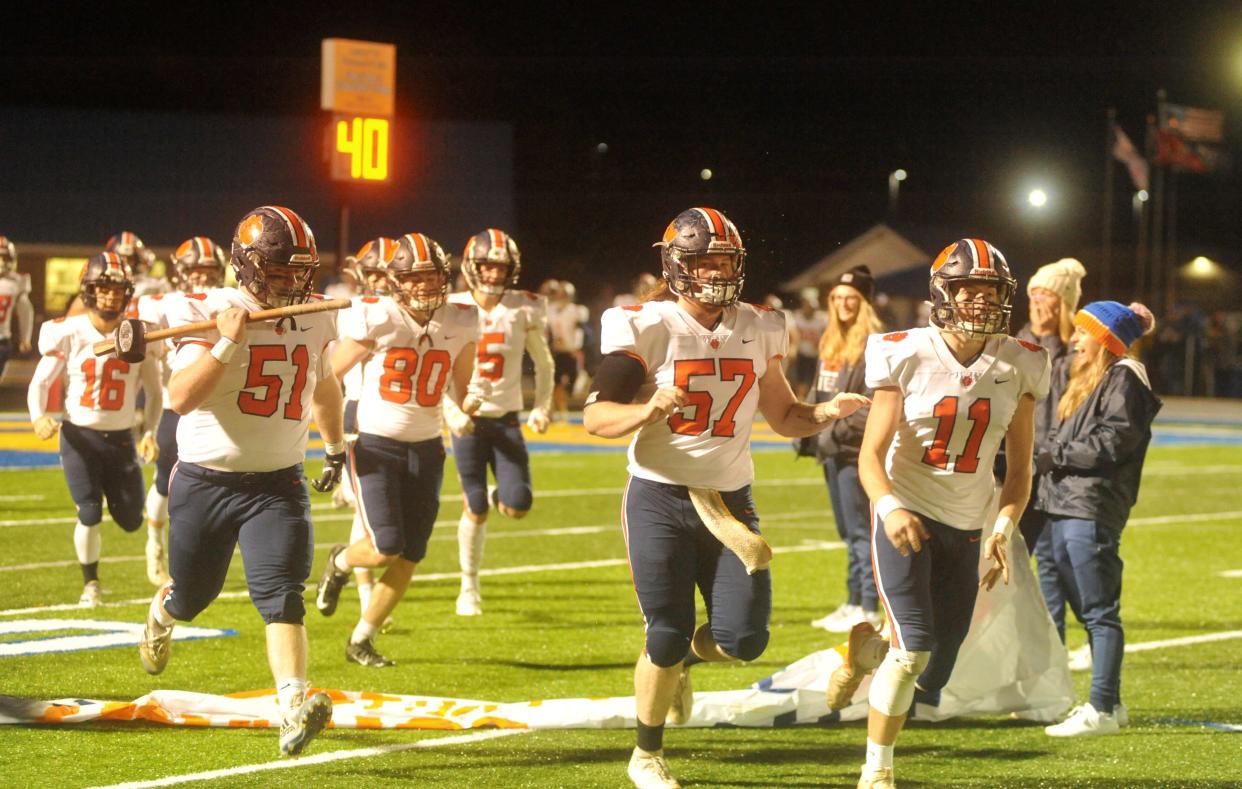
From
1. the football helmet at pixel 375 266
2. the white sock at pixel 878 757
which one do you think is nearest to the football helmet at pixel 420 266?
the football helmet at pixel 375 266

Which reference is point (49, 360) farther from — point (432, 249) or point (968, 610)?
point (968, 610)

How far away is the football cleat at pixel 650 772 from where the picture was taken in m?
5.29

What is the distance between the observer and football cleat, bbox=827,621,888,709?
564cm

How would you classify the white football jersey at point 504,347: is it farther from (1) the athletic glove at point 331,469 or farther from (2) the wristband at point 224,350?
(2) the wristband at point 224,350

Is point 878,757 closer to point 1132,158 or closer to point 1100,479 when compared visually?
point 1100,479

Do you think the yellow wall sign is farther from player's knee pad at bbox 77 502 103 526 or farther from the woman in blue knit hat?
the woman in blue knit hat

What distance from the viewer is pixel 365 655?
7.53m

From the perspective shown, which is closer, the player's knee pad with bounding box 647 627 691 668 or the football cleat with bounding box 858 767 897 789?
the football cleat with bounding box 858 767 897 789

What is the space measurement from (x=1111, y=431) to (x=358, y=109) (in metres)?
18.9

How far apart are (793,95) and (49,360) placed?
3878cm

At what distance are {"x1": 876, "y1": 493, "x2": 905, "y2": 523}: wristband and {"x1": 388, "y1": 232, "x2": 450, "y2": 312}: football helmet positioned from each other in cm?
299

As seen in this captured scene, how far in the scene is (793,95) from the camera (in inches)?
1822

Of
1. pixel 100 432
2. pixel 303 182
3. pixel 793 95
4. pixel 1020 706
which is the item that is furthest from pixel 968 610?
pixel 793 95

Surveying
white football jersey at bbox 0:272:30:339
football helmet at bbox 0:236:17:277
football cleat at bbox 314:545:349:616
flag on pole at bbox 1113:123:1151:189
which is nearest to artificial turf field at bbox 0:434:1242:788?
football cleat at bbox 314:545:349:616
